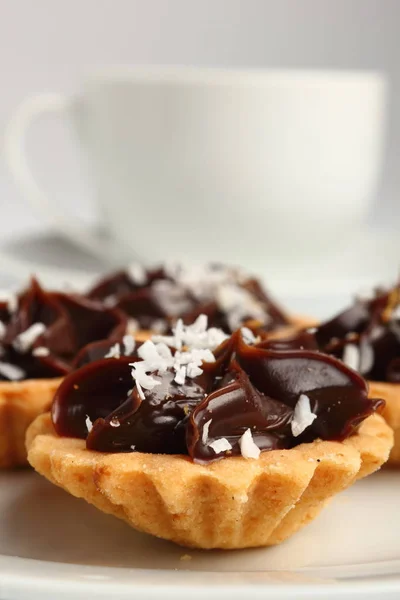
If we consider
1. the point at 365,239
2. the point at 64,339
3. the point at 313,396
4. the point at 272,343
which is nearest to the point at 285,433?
the point at 313,396

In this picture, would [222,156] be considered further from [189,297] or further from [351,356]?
[351,356]

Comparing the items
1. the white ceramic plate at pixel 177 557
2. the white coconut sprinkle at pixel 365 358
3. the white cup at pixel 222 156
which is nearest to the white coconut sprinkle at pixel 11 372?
the white ceramic plate at pixel 177 557

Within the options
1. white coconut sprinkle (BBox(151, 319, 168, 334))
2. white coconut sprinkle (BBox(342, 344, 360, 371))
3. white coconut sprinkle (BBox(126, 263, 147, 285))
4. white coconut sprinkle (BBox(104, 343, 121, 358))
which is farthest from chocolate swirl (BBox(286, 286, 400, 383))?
white coconut sprinkle (BBox(126, 263, 147, 285))

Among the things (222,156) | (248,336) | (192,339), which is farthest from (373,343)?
(222,156)

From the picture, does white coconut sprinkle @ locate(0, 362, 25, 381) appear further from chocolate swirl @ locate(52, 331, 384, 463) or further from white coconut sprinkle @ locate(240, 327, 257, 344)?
white coconut sprinkle @ locate(240, 327, 257, 344)

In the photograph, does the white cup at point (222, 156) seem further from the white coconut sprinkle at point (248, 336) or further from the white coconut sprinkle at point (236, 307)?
the white coconut sprinkle at point (248, 336)
